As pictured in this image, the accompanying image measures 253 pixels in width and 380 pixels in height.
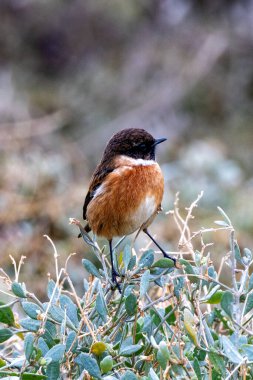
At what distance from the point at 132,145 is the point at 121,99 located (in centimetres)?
716

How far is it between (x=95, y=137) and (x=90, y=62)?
240cm

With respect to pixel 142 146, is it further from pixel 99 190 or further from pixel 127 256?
pixel 127 256

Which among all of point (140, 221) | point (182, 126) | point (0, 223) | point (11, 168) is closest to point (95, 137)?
point (182, 126)

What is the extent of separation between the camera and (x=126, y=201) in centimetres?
351

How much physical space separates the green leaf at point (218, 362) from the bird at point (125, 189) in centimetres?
134

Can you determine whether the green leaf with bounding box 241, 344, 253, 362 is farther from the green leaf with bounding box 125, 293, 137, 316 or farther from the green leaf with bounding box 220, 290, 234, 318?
the green leaf with bounding box 125, 293, 137, 316

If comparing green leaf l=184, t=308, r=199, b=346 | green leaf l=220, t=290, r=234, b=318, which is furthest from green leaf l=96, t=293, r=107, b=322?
green leaf l=220, t=290, r=234, b=318

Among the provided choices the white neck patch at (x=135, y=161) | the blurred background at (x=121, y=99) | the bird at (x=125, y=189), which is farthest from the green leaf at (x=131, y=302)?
the blurred background at (x=121, y=99)

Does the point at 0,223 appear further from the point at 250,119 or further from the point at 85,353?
the point at 250,119

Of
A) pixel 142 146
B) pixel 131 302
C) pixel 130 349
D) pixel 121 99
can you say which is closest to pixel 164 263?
pixel 131 302

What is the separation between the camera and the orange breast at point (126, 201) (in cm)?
346

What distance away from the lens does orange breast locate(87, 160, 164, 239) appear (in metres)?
3.46

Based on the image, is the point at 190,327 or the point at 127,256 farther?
the point at 127,256

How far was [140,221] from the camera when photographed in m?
3.44
